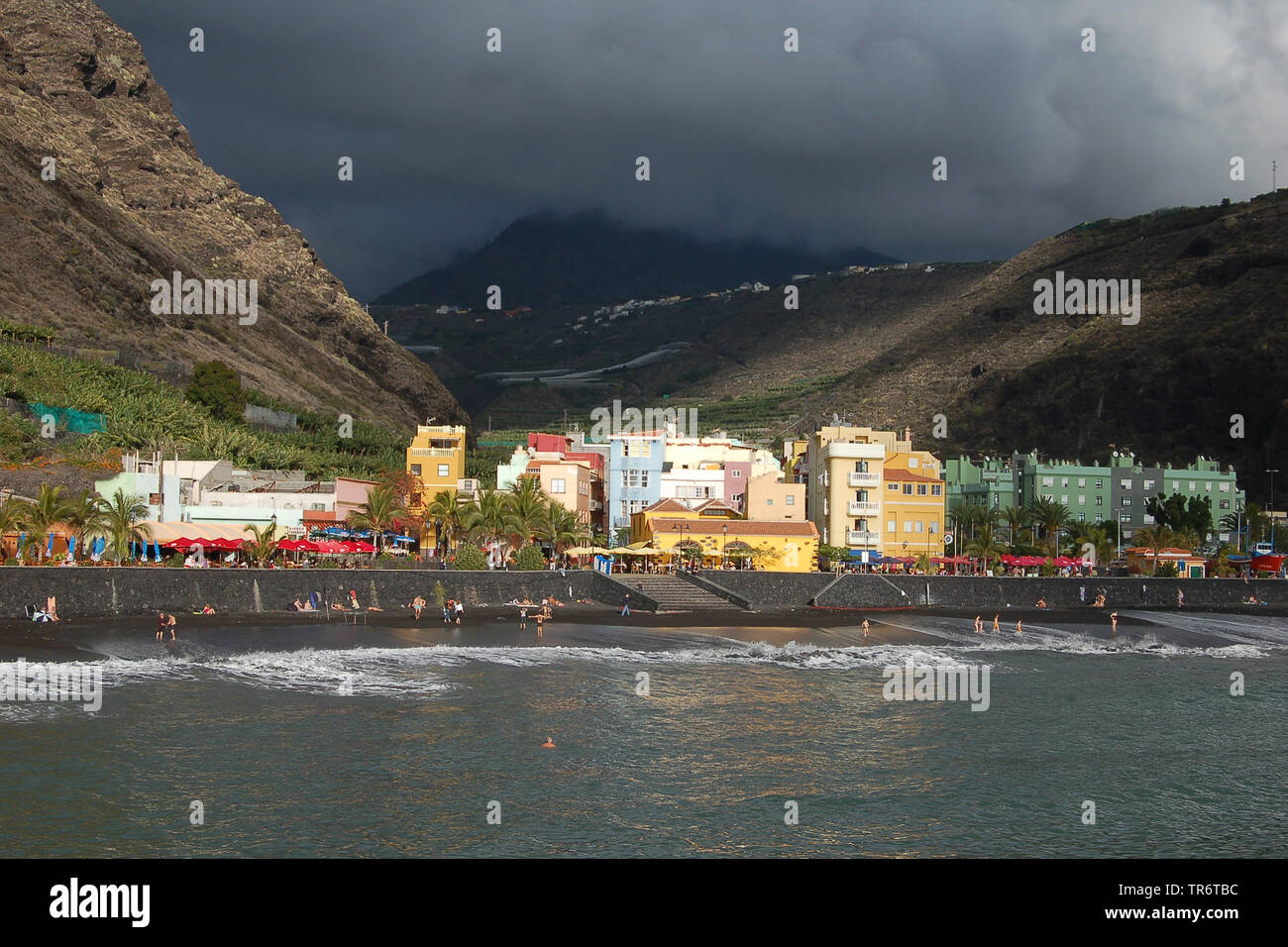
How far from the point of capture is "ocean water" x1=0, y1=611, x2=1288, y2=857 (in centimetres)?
2308

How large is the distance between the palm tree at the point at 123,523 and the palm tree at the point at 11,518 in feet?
12.0

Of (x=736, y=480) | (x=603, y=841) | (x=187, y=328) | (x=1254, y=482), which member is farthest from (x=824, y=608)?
(x=187, y=328)

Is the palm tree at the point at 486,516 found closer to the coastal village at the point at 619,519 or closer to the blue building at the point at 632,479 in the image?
the coastal village at the point at 619,519

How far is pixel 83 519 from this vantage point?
55.4 m

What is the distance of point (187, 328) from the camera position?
132 metres

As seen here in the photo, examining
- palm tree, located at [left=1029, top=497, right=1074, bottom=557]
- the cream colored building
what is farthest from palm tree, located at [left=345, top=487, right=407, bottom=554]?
palm tree, located at [left=1029, top=497, right=1074, bottom=557]

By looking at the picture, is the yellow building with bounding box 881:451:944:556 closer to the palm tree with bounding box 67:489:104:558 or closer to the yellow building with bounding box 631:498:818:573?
the yellow building with bounding box 631:498:818:573

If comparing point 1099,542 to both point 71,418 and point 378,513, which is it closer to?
point 378,513

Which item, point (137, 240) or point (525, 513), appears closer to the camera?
point (525, 513)

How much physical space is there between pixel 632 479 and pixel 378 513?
2248cm

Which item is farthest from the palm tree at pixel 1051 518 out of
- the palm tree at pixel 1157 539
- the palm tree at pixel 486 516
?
the palm tree at pixel 486 516

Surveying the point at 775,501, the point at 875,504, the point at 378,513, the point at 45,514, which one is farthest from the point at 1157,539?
the point at 45,514
